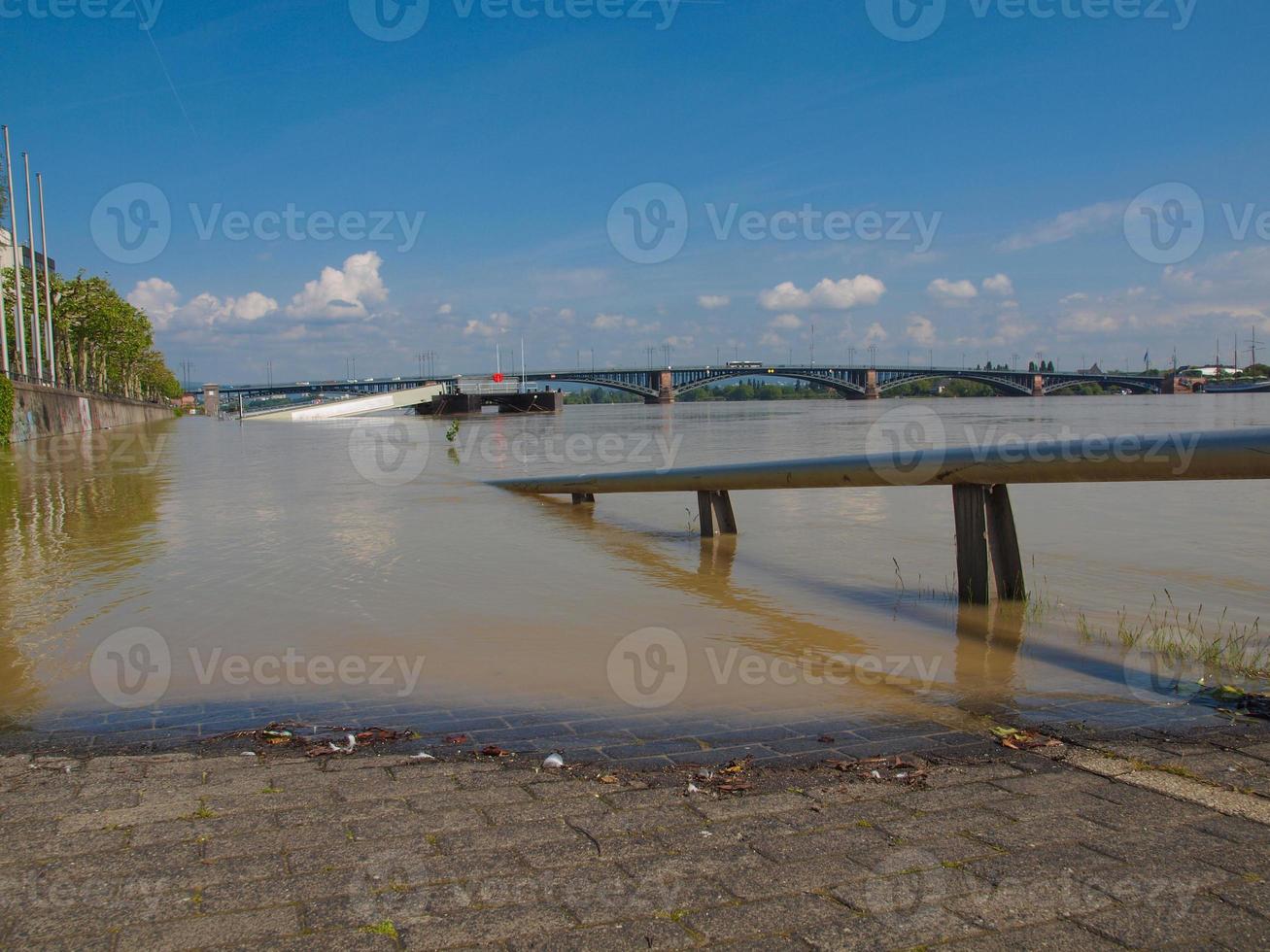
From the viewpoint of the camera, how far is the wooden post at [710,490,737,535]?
1107 cm

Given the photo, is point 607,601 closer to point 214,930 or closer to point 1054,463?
point 1054,463

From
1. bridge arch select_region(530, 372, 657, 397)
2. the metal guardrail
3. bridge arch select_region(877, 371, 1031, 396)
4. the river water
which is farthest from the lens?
bridge arch select_region(530, 372, 657, 397)

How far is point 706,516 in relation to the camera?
1104cm

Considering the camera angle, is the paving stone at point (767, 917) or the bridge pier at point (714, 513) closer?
the paving stone at point (767, 917)

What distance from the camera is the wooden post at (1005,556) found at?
7.03 m

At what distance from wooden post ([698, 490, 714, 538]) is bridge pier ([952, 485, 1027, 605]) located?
413 centimetres

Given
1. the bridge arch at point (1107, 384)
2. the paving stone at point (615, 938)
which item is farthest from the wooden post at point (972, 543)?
the bridge arch at point (1107, 384)

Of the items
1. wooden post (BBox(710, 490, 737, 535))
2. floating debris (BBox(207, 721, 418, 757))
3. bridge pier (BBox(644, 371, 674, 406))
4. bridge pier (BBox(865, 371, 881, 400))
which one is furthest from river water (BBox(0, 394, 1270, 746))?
bridge pier (BBox(644, 371, 674, 406))

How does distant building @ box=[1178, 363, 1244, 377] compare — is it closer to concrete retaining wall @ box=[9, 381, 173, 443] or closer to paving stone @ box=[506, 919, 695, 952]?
concrete retaining wall @ box=[9, 381, 173, 443]

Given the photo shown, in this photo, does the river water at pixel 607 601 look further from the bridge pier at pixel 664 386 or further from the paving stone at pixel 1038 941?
the bridge pier at pixel 664 386

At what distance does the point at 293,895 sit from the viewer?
2.66m

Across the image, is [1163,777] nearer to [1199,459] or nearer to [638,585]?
[1199,459]

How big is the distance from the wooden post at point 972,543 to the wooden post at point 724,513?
13.6ft

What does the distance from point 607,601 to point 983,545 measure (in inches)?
112
